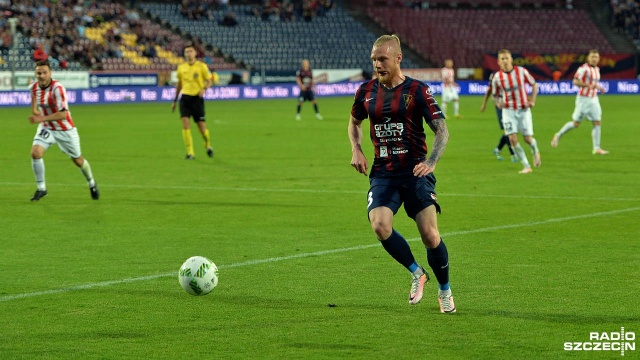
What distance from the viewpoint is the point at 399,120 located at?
26.0ft

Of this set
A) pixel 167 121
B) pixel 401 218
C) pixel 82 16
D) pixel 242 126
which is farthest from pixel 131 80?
pixel 401 218

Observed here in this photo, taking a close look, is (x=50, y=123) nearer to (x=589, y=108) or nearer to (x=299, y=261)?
(x=299, y=261)

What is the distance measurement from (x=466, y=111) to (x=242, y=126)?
1171 centimetres

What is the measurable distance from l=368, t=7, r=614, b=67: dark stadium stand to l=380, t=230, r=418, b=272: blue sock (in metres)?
53.9

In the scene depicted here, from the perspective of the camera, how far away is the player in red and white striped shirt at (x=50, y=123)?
49.4 ft

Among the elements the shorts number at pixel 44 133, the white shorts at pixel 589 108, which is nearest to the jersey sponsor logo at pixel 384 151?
the shorts number at pixel 44 133

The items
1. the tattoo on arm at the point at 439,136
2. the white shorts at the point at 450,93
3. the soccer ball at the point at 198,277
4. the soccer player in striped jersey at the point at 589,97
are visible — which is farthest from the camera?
the white shorts at the point at 450,93

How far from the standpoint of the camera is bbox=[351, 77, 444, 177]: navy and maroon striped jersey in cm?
787

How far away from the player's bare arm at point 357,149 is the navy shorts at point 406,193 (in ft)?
0.55

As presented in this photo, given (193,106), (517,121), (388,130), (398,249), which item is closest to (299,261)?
(398,249)

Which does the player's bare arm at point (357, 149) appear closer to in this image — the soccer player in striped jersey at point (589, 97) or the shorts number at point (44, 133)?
the shorts number at point (44, 133)

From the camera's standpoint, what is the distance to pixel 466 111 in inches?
1597

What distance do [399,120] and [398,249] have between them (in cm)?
97

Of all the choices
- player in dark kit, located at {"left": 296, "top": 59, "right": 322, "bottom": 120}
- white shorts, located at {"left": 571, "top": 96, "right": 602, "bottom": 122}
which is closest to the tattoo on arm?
white shorts, located at {"left": 571, "top": 96, "right": 602, "bottom": 122}
